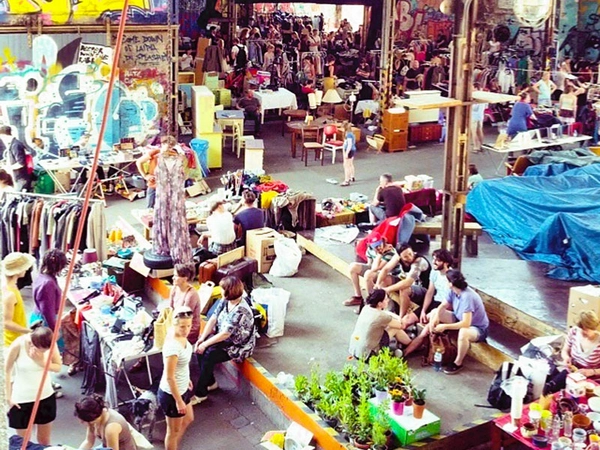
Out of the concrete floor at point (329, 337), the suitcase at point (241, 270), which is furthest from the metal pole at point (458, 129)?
the suitcase at point (241, 270)

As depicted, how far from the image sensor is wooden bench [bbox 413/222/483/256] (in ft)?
33.9

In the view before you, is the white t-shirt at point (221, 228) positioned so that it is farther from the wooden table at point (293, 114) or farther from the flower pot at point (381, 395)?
the wooden table at point (293, 114)

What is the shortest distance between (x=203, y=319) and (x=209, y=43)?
12.6 meters

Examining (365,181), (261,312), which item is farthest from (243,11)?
(261,312)

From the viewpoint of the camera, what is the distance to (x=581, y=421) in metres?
6.16

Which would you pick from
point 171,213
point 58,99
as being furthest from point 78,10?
point 171,213

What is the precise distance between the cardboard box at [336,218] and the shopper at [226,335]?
377cm

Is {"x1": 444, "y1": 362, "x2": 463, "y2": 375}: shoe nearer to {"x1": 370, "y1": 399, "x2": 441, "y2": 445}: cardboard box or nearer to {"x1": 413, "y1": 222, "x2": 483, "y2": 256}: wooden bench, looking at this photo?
{"x1": 370, "y1": 399, "x2": 441, "y2": 445}: cardboard box

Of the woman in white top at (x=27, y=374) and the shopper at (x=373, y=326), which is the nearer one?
the woman in white top at (x=27, y=374)

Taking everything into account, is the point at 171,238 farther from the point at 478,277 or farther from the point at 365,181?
the point at 365,181

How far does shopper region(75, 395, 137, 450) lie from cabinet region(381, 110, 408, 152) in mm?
11185

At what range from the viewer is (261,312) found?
8.36 metres

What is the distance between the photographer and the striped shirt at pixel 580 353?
6.79 metres

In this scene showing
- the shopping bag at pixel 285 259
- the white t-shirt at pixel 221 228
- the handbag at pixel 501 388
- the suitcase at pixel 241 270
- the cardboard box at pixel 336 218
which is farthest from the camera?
the cardboard box at pixel 336 218
